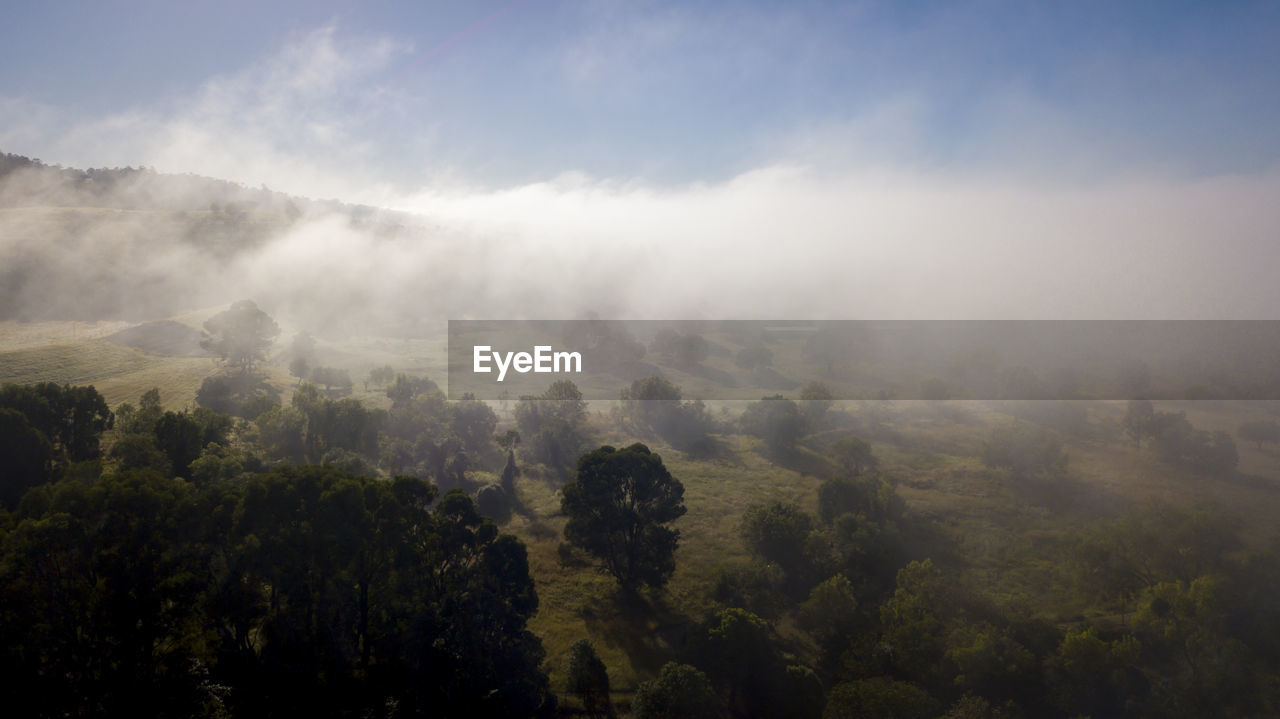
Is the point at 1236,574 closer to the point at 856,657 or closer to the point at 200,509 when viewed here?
the point at 856,657

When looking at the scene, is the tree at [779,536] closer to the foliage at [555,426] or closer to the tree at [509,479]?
the tree at [509,479]

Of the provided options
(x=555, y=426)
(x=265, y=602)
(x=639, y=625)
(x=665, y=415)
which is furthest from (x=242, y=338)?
(x=639, y=625)

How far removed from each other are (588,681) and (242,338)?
316ft

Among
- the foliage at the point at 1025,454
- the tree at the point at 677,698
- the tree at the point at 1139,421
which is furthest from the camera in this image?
the tree at the point at 1139,421

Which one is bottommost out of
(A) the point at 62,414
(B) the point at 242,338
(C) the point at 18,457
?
(C) the point at 18,457

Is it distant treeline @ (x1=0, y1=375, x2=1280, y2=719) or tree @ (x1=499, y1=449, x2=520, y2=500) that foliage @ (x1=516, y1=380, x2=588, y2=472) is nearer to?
tree @ (x1=499, y1=449, x2=520, y2=500)

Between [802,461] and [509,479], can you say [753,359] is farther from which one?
[509,479]

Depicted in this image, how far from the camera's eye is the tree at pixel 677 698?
2639 centimetres

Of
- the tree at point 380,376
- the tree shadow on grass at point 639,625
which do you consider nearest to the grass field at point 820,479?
the tree shadow on grass at point 639,625

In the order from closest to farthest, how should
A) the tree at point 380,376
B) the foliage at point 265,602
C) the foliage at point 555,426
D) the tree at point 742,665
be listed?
the foliage at point 265,602 < the tree at point 742,665 < the foliage at point 555,426 < the tree at point 380,376

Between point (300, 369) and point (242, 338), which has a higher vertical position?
point (242, 338)

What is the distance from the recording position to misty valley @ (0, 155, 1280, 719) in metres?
24.4

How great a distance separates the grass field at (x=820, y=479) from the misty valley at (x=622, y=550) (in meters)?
0.42

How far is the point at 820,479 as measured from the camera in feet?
224
